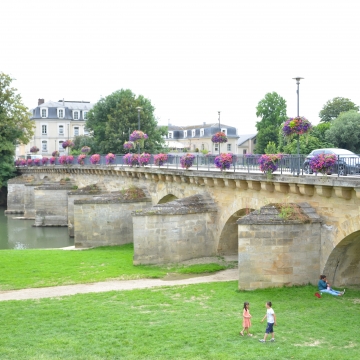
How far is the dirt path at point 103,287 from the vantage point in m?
18.4

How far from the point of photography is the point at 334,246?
55.2 ft

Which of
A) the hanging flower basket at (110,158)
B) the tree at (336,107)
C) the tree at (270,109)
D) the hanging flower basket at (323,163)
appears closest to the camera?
the hanging flower basket at (323,163)

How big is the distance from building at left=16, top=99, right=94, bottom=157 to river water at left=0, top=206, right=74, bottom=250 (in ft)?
122

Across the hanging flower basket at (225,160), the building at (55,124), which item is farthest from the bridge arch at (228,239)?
the building at (55,124)

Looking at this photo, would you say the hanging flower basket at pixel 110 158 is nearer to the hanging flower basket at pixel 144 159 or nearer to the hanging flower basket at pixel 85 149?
the hanging flower basket at pixel 144 159

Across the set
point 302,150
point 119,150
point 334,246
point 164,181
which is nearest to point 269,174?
point 334,246

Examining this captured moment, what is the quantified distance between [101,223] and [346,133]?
25387 millimetres

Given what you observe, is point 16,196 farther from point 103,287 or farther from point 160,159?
point 103,287

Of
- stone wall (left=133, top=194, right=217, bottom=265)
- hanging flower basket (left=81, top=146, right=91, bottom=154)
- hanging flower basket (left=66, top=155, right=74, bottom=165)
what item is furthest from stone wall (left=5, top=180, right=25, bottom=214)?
stone wall (left=133, top=194, right=217, bottom=265)

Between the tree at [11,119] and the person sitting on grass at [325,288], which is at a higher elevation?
the tree at [11,119]

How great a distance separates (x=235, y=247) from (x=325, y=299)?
8.64 meters

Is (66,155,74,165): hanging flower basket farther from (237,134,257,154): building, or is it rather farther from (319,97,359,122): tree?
(237,134,257,154): building

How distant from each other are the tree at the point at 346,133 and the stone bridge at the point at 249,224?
20649mm

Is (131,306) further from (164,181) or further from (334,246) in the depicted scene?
(164,181)
